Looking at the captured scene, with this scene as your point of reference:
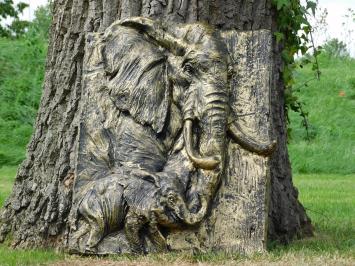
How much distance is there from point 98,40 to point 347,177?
7.52 meters

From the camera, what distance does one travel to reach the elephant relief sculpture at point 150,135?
220 inches

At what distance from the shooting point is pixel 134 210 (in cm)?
554

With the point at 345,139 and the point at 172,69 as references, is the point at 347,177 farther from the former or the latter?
the point at 172,69

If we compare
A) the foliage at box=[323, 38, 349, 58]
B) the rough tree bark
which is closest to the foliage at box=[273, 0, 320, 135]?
the rough tree bark

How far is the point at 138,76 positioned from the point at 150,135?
1.22 feet

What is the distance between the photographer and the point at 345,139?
15.1 metres

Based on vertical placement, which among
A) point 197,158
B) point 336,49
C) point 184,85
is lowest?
point 197,158

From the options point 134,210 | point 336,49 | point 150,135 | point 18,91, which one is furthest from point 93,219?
point 336,49

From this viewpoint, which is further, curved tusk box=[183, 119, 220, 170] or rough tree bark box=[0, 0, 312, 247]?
rough tree bark box=[0, 0, 312, 247]

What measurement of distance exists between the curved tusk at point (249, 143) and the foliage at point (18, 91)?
26.6ft

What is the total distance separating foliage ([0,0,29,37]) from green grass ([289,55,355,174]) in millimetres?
7058

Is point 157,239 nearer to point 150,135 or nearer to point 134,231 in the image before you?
point 134,231

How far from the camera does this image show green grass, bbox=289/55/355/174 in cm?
1378

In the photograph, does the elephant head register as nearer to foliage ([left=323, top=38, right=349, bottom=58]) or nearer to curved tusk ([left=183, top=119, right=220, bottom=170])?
curved tusk ([left=183, top=119, right=220, bottom=170])
